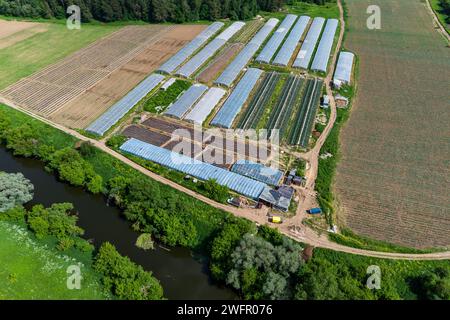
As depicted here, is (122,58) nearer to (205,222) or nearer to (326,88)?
(326,88)

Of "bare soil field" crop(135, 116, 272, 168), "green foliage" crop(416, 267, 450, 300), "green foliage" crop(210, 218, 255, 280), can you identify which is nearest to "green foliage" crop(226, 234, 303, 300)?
"green foliage" crop(210, 218, 255, 280)

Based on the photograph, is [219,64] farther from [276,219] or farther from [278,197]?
[276,219]

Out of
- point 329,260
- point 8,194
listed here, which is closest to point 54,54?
point 8,194

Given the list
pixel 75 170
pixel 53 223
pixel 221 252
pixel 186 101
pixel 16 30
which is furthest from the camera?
pixel 16 30

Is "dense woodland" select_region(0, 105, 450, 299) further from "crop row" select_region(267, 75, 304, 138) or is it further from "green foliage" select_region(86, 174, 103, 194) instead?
"crop row" select_region(267, 75, 304, 138)

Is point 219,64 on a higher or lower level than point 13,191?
higher

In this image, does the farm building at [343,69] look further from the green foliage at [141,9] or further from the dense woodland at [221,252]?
the dense woodland at [221,252]

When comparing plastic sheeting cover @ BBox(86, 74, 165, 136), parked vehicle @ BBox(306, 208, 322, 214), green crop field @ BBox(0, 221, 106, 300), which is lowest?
green crop field @ BBox(0, 221, 106, 300)

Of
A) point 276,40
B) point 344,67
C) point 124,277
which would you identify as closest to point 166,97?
point 276,40
